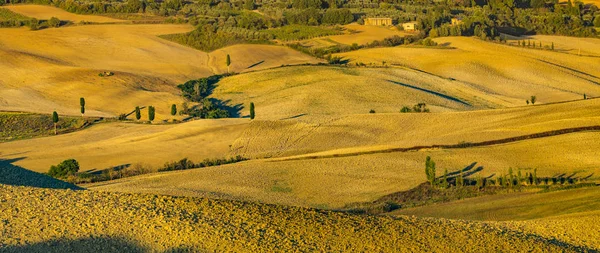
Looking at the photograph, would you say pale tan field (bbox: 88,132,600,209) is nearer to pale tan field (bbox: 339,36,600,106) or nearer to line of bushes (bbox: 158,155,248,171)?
line of bushes (bbox: 158,155,248,171)

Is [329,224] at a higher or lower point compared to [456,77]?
higher

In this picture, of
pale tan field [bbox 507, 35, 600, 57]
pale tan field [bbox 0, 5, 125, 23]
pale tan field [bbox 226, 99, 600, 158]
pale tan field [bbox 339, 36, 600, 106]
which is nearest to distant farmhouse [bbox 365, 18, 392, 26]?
pale tan field [bbox 339, 36, 600, 106]

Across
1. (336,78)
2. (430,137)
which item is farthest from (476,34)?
(430,137)

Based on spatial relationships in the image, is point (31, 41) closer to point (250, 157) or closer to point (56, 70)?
point (56, 70)

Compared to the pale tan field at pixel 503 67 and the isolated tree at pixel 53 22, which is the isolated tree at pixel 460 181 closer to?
the pale tan field at pixel 503 67

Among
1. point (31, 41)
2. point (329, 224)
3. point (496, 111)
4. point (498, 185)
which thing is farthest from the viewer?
point (31, 41)

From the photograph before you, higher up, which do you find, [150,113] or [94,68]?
[94,68]

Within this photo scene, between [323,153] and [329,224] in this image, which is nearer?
[329,224]

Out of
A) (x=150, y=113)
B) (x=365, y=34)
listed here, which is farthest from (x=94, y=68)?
(x=365, y=34)

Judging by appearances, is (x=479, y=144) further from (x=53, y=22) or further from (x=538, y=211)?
(x=53, y=22)
